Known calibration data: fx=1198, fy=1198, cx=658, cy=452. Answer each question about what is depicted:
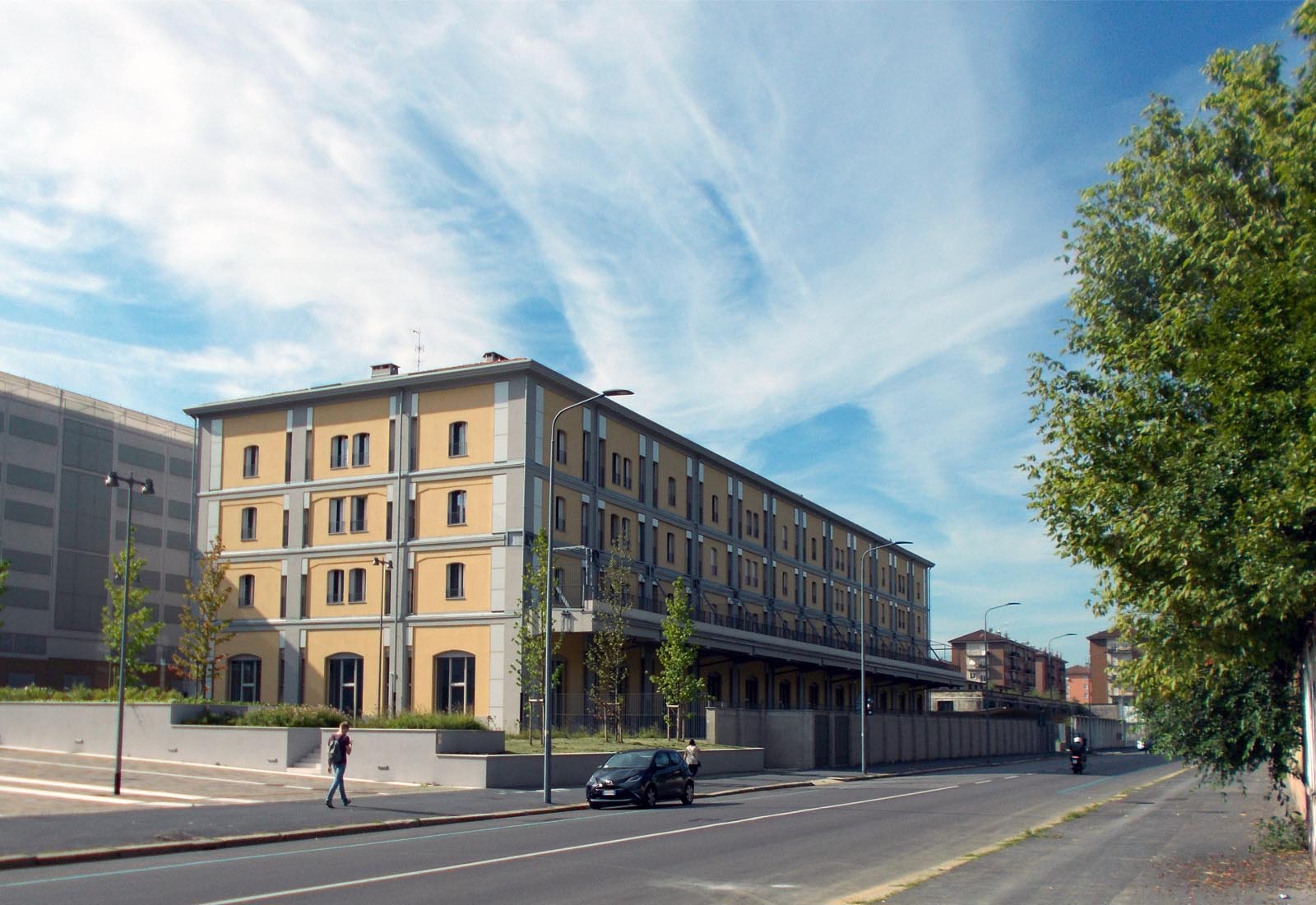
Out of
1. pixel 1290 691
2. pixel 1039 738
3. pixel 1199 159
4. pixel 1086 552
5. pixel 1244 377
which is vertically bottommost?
pixel 1039 738

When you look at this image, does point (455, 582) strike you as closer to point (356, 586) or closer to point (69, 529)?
point (356, 586)

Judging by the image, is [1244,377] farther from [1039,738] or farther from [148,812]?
[1039,738]

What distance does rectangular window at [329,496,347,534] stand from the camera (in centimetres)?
5741

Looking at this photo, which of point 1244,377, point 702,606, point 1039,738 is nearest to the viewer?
point 1244,377

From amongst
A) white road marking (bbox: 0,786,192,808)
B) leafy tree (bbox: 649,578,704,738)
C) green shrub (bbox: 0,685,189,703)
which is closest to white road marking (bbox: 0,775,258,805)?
white road marking (bbox: 0,786,192,808)

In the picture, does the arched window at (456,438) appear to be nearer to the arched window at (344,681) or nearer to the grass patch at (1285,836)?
the arched window at (344,681)

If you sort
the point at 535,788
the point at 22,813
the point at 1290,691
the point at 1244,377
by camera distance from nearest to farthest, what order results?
the point at 1244,377 < the point at 1290,691 < the point at 22,813 < the point at 535,788

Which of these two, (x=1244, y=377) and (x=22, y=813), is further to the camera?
(x=22, y=813)

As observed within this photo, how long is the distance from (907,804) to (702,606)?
Answer: 115 feet

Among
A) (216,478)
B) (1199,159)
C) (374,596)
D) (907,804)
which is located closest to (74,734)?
(374,596)

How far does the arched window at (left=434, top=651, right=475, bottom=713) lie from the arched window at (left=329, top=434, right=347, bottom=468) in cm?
1099

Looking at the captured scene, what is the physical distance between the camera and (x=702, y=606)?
216 ft

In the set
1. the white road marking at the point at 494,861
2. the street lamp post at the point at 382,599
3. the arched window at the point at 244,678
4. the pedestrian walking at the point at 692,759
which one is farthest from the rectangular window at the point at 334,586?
the white road marking at the point at 494,861

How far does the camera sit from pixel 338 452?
58094 millimetres
